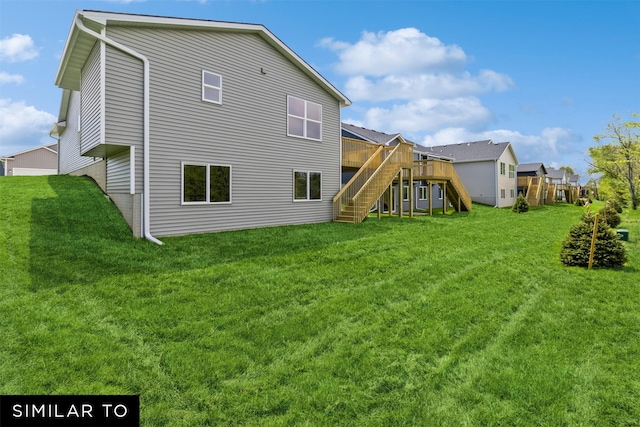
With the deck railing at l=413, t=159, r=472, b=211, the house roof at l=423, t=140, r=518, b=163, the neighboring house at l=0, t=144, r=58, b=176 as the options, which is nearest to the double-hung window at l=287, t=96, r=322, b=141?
the deck railing at l=413, t=159, r=472, b=211

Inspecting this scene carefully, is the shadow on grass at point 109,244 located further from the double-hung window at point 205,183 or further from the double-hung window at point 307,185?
the double-hung window at point 307,185

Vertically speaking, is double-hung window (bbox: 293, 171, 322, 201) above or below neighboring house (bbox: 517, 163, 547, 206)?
below

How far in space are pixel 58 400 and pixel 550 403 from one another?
4665 mm

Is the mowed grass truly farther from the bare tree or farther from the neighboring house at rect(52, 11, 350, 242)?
the bare tree

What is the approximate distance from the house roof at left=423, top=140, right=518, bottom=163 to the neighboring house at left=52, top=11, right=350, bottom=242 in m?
21.1

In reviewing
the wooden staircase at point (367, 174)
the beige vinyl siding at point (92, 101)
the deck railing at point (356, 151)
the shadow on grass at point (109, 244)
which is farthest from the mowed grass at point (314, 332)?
the deck railing at point (356, 151)

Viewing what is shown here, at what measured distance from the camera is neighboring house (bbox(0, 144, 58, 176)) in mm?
33500

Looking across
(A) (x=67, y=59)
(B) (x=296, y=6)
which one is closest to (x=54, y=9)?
(A) (x=67, y=59)

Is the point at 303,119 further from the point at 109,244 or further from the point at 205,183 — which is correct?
the point at 109,244

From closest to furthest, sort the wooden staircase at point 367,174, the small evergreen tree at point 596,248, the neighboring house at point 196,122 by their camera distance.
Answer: the small evergreen tree at point 596,248 → the neighboring house at point 196,122 → the wooden staircase at point 367,174

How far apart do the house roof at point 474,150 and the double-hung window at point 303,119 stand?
64.5ft

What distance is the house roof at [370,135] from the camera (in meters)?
24.1

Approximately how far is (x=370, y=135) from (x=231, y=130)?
48.5 feet

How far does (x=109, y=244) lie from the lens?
28.0ft
